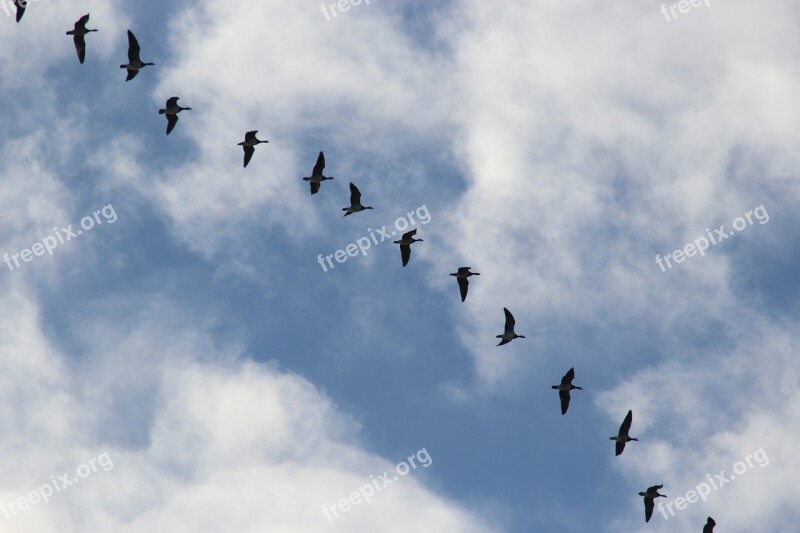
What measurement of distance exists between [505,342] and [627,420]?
10.1 metres

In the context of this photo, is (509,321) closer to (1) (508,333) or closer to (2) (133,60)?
(1) (508,333)

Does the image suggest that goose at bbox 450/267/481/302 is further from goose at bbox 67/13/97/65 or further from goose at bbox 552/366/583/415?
goose at bbox 67/13/97/65

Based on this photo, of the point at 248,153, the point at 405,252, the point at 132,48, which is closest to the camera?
the point at 132,48

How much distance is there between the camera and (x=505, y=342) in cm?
7944

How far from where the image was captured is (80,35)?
229 feet

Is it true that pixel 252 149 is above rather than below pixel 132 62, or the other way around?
below

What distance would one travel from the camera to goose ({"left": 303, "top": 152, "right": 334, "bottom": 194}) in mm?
76375

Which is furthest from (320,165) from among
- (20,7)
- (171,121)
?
(20,7)

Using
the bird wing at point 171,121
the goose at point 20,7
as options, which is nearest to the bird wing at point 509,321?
the bird wing at point 171,121

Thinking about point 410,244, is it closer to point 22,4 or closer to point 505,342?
point 505,342

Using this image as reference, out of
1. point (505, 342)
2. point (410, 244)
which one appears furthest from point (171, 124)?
point (505, 342)

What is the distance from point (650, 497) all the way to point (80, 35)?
49211 mm

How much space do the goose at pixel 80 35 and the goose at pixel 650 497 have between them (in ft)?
156

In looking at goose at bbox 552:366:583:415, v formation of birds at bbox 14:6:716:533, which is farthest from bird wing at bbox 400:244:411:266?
goose at bbox 552:366:583:415
